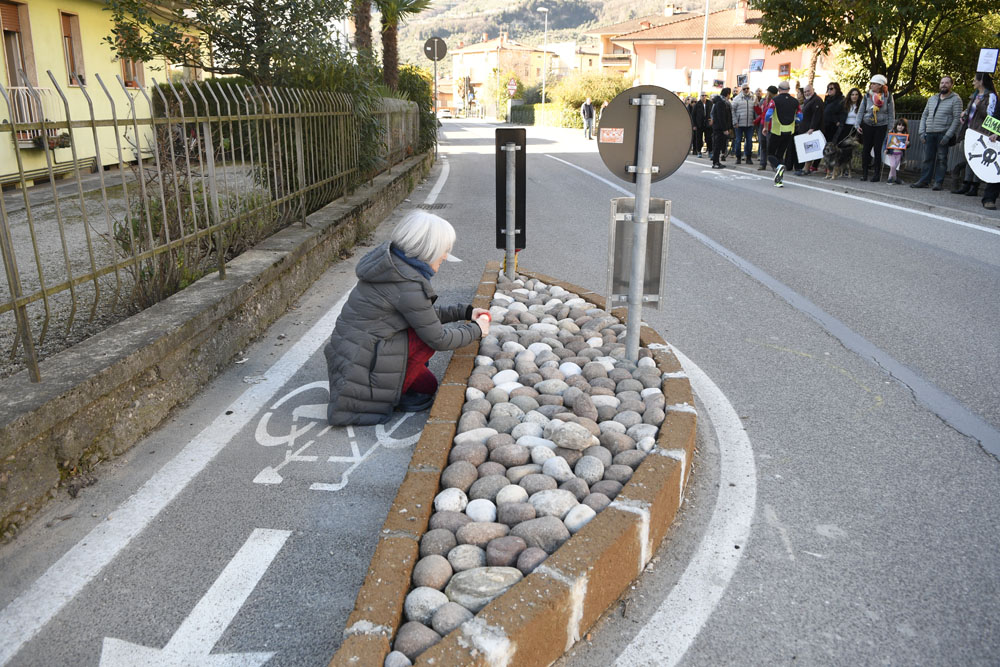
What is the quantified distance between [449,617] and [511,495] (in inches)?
29.1

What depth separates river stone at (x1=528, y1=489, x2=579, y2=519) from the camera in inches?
118

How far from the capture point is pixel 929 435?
163 inches

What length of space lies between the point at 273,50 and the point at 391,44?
1195 centimetres

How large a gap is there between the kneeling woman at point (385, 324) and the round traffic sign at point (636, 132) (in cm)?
103

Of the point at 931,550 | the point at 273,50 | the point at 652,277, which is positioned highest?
the point at 273,50

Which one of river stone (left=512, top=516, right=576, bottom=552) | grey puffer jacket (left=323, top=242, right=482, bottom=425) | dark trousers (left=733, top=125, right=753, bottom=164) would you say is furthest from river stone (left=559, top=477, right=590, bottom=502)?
dark trousers (left=733, top=125, right=753, bottom=164)

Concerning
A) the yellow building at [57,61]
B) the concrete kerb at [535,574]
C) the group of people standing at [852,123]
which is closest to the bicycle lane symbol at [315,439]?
the concrete kerb at [535,574]

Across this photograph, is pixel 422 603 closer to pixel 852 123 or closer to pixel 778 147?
pixel 852 123

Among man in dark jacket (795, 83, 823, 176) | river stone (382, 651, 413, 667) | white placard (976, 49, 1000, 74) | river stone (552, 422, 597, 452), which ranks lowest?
river stone (382, 651, 413, 667)

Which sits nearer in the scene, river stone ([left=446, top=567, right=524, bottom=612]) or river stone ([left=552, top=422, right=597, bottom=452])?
river stone ([left=446, top=567, right=524, bottom=612])

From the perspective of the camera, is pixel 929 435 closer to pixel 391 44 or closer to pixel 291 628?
pixel 291 628

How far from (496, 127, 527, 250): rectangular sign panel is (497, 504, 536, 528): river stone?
378 centimetres

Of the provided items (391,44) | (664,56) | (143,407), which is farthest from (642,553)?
(664,56)

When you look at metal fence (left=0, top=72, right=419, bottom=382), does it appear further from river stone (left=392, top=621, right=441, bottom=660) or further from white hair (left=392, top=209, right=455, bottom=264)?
river stone (left=392, top=621, right=441, bottom=660)
